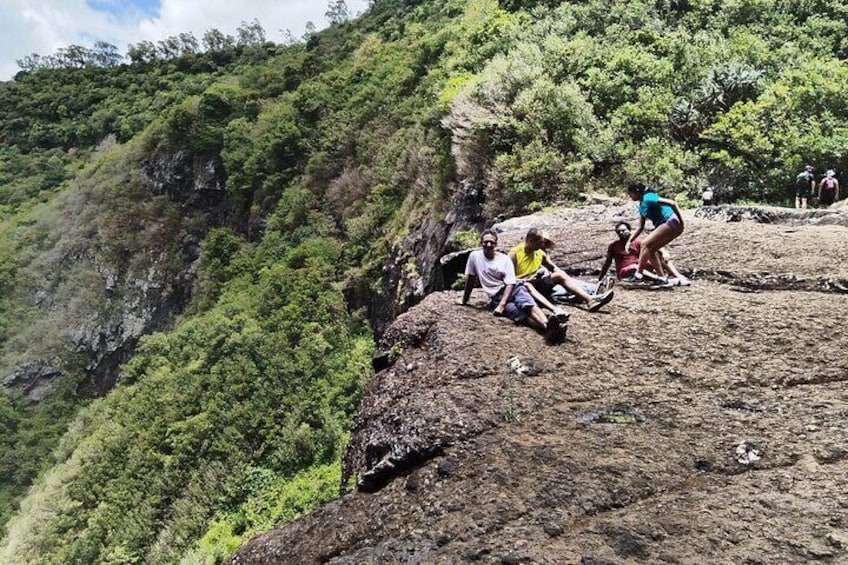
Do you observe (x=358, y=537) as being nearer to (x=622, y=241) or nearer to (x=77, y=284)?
(x=622, y=241)

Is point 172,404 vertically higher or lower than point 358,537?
lower

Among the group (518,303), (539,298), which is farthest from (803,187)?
(518,303)

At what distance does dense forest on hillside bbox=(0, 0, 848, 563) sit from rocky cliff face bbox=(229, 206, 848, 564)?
10.2 m

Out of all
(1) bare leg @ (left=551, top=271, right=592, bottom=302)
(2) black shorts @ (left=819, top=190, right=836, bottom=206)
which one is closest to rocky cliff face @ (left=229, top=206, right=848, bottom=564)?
(1) bare leg @ (left=551, top=271, right=592, bottom=302)

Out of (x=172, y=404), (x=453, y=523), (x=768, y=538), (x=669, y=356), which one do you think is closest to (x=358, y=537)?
(x=453, y=523)

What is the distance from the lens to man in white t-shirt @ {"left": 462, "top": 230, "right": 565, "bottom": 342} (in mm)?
7113

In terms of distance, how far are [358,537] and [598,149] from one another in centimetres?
1479

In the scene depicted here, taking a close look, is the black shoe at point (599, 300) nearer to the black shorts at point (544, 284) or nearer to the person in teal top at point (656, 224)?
the black shorts at point (544, 284)

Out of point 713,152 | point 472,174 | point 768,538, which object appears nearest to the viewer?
point 768,538

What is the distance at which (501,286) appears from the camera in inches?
297

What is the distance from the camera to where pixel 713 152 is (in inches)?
657

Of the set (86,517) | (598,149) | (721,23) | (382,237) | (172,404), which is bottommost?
(86,517)

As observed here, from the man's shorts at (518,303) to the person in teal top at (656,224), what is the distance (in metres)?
1.73

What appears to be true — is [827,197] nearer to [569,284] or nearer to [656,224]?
[656,224]
